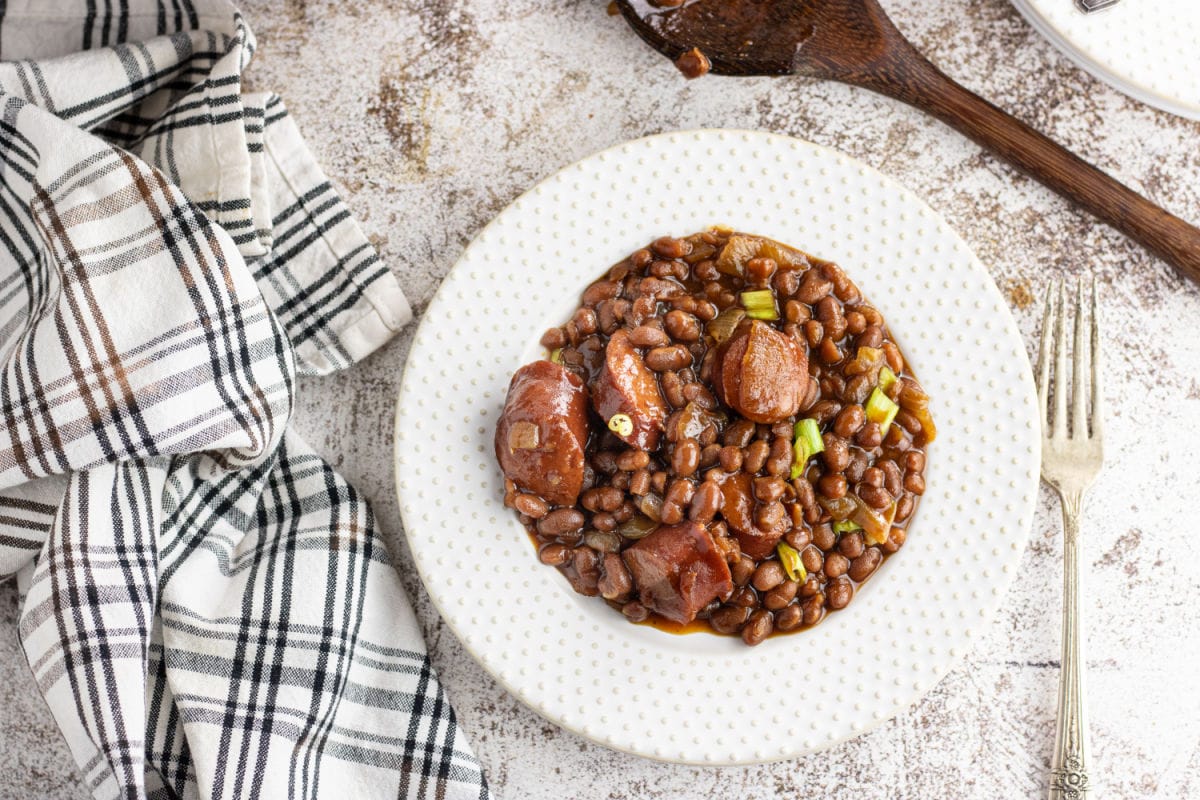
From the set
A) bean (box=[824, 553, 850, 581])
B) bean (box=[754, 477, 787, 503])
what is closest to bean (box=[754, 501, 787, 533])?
bean (box=[754, 477, 787, 503])

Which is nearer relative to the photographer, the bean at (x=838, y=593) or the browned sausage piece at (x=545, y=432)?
the browned sausage piece at (x=545, y=432)

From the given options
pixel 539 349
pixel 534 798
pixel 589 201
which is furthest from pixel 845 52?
pixel 534 798

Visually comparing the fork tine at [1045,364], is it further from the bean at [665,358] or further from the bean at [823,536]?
the bean at [665,358]

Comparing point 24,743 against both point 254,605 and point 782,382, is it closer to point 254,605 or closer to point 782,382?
point 254,605

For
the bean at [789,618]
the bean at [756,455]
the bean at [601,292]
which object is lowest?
the bean at [789,618]

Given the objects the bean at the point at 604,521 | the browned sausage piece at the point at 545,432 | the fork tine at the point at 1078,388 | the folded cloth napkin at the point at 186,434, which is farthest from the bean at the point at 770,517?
the folded cloth napkin at the point at 186,434

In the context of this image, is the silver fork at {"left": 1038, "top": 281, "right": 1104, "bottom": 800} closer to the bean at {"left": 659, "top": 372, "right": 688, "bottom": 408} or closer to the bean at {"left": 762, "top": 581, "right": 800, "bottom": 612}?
the bean at {"left": 762, "top": 581, "right": 800, "bottom": 612}
